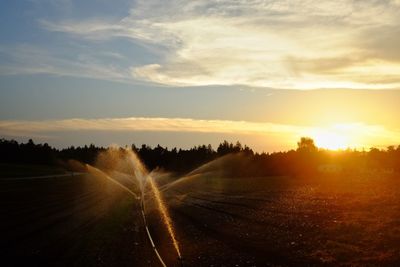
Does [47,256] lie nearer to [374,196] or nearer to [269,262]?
[269,262]

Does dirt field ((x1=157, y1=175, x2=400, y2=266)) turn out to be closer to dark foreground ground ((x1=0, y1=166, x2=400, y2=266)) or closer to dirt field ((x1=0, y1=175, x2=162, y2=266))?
dark foreground ground ((x1=0, y1=166, x2=400, y2=266))

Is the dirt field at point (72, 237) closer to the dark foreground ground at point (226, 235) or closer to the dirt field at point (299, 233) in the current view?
the dark foreground ground at point (226, 235)

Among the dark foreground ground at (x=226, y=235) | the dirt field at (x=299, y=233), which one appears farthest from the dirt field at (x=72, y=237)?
the dirt field at (x=299, y=233)

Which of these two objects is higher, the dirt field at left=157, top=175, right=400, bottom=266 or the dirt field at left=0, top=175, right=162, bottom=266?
the dirt field at left=157, top=175, right=400, bottom=266

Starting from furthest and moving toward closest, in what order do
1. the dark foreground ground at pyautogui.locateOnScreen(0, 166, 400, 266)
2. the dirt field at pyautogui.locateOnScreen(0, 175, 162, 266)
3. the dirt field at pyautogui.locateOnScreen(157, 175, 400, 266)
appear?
the dirt field at pyautogui.locateOnScreen(0, 175, 162, 266) → the dark foreground ground at pyautogui.locateOnScreen(0, 166, 400, 266) → the dirt field at pyautogui.locateOnScreen(157, 175, 400, 266)

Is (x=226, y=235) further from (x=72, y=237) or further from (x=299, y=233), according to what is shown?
(x=72, y=237)

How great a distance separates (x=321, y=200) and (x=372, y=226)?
53.0 ft

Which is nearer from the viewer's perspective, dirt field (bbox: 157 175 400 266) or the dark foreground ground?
dirt field (bbox: 157 175 400 266)

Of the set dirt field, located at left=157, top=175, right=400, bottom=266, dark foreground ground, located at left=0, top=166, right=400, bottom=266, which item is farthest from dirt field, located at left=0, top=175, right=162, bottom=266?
dirt field, located at left=157, top=175, right=400, bottom=266

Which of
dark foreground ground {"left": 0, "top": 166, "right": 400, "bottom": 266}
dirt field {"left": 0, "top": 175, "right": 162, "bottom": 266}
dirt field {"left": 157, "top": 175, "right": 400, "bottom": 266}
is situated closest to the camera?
dirt field {"left": 157, "top": 175, "right": 400, "bottom": 266}

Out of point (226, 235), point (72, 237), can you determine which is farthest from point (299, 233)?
point (72, 237)

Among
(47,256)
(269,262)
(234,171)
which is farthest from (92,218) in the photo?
(234,171)

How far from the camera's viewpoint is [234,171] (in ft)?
382

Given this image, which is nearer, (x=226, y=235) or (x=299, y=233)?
(x=299, y=233)
